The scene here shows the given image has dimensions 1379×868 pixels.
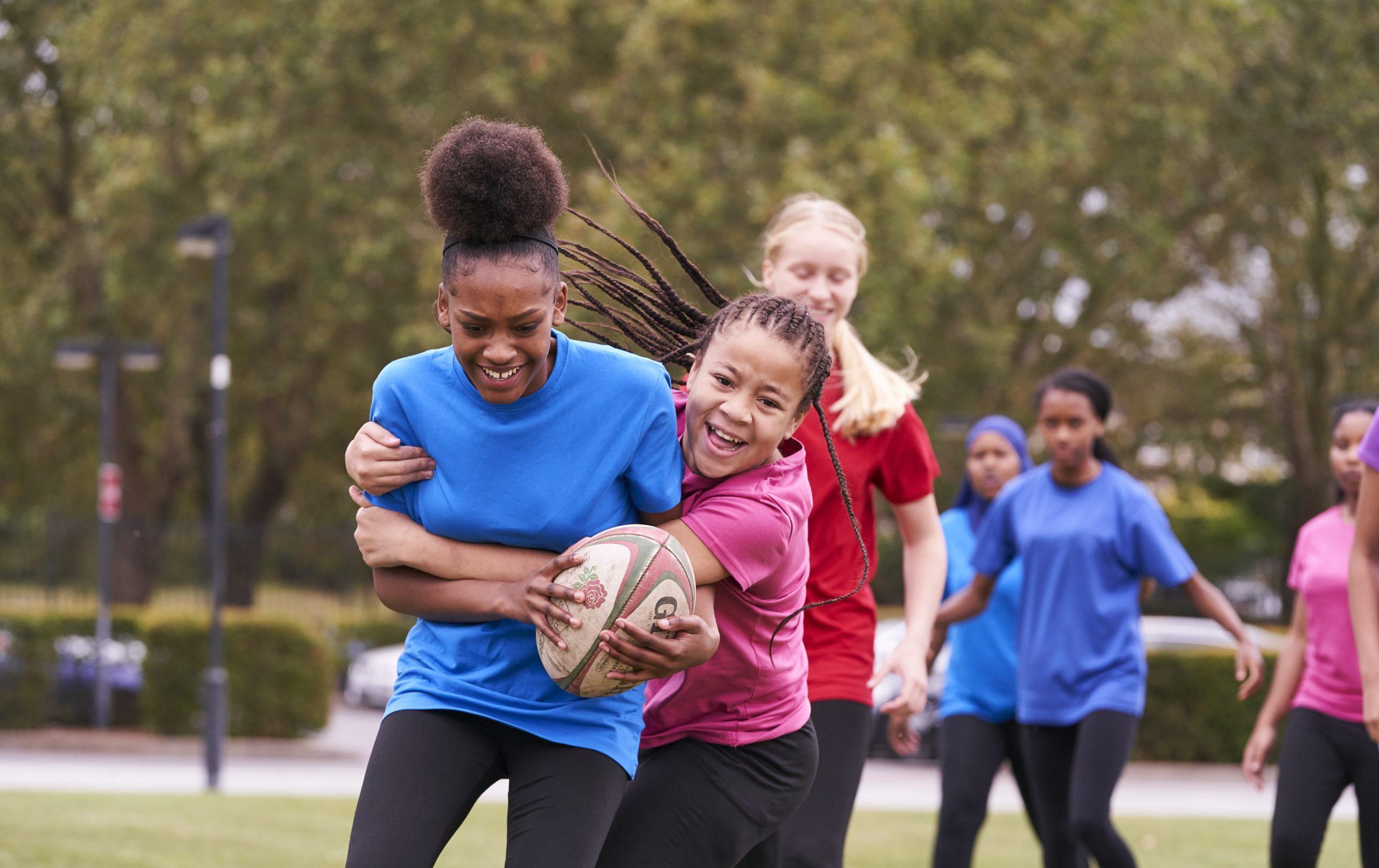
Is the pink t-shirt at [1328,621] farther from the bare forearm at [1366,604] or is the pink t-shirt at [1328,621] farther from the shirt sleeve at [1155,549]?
the bare forearm at [1366,604]

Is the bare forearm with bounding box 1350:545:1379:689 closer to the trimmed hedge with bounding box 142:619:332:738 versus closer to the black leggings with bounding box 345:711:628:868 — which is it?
the black leggings with bounding box 345:711:628:868

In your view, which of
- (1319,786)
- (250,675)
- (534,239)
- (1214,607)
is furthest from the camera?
(250,675)

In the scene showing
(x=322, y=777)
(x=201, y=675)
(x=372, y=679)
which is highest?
(x=201, y=675)

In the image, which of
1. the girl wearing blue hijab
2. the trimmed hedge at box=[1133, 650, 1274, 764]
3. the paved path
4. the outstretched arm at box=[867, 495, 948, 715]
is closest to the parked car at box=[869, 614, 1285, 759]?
the paved path

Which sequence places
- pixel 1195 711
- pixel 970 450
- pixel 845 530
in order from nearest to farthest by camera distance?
1. pixel 845 530
2. pixel 970 450
3. pixel 1195 711

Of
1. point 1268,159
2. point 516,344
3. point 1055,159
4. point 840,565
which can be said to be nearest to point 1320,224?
point 1268,159

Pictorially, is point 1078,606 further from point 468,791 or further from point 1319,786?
point 468,791

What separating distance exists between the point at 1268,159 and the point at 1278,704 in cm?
1769

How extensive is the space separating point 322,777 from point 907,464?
11.6m

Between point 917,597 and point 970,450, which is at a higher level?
point 970,450

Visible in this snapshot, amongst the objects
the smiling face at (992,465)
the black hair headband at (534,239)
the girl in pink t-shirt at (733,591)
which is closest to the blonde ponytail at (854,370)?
the girl in pink t-shirt at (733,591)

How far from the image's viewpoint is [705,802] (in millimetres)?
Result: 3475

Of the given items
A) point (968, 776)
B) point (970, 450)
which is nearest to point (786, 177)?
point (970, 450)

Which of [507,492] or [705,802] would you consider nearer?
[507,492]
